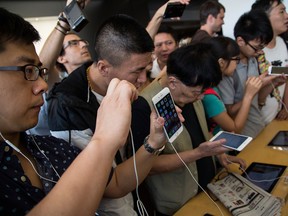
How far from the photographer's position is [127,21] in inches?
42.1

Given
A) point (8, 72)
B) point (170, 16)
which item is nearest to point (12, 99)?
point (8, 72)

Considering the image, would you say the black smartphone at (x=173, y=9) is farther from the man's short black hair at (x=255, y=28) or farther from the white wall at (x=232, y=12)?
the white wall at (x=232, y=12)

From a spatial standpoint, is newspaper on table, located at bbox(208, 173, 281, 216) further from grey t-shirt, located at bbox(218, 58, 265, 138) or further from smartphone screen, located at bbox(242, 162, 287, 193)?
grey t-shirt, located at bbox(218, 58, 265, 138)

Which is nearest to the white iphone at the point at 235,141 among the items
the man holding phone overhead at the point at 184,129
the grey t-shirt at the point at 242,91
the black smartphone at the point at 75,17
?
the man holding phone overhead at the point at 184,129

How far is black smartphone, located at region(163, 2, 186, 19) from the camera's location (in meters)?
1.63

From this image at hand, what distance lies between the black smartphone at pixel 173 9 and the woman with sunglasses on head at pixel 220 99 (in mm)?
308

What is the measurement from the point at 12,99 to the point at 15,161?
0.16 m

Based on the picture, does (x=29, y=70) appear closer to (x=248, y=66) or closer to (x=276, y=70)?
(x=248, y=66)

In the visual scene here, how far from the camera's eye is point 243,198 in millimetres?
1083

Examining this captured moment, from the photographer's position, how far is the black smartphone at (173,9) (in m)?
1.63

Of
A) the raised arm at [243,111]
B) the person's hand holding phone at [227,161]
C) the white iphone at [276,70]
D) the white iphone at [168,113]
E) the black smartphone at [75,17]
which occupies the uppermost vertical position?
the black smartphone at [75,17]

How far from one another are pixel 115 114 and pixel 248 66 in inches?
62.2

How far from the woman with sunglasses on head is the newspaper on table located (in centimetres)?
35

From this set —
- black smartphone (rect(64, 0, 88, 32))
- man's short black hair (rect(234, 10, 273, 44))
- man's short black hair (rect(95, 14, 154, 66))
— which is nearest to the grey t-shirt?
man's short black hair (rect(234, 10, 273, 44))
